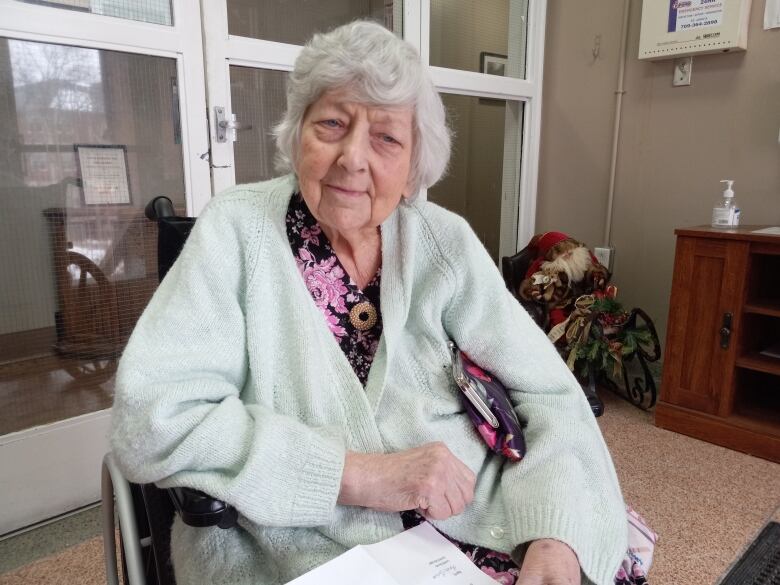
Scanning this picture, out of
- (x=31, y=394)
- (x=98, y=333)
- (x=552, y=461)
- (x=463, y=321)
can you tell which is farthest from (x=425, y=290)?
(x=31, y=394)

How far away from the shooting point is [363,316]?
101cm

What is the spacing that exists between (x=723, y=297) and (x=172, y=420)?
2143 mm

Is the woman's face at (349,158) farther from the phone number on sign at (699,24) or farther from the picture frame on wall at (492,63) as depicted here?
the picture frame on wall at (492,63)

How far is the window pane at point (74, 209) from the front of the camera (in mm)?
1651

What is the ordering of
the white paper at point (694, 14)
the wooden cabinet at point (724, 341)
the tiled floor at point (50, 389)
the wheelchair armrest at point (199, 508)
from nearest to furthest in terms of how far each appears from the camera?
the wheelchair armrest at point (199, 508) < the tiled floor at point (50, 389) < the wooden cabinet at point (724, 341) < the white paper at point (694, 14)

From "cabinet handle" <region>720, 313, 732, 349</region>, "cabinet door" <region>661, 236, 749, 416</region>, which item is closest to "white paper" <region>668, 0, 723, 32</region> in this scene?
"cabinet door" <region>661, 236, 749, 416</region>

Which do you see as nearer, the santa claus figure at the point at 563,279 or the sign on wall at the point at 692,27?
the sign on wall at the point at 692,27

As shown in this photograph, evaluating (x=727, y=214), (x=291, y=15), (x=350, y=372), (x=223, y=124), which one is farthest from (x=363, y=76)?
A: (x=727, y=214)

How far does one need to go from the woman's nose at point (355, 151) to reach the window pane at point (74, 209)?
1225 millimetres

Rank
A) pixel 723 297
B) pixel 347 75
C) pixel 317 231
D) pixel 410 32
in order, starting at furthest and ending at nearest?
pixel 410 32
pixel 723 297
pixel 317 231
pixel 347 75

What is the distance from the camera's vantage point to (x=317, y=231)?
1016 millimetres

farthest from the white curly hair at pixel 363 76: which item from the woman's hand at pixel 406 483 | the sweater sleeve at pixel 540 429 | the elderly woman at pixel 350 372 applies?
the woman's hand at pixel 406 483

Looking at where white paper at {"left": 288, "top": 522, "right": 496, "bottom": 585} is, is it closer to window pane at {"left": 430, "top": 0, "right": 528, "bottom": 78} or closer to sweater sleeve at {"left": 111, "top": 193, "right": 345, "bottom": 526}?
sweater sleeve at {"left": 111, "top": 193, "right": 345, "bottom": 526}

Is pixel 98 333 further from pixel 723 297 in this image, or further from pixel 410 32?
pixel 723 297
